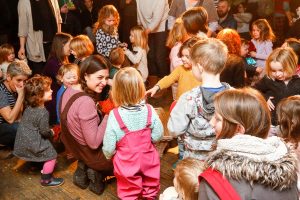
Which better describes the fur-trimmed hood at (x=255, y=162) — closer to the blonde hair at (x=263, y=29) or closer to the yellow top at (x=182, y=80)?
the yellow top at (x=182, y=80)

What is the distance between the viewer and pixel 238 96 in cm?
205

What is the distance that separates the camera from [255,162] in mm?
1892

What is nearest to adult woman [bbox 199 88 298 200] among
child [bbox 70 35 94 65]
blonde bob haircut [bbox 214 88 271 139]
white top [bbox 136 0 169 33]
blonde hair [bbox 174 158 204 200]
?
blonde bob haircut [bbox 214 88 271 139]

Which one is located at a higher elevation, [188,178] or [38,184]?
[188,178]

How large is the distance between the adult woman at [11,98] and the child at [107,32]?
1.75m

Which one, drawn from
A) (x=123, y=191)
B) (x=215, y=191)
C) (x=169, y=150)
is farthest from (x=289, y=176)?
(x=169, y=150)

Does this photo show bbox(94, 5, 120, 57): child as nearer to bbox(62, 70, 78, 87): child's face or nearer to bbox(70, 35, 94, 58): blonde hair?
bbox(70, 35, 94, 58): blonde hair

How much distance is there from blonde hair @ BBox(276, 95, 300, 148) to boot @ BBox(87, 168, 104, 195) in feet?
6.42

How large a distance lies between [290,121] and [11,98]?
345 centimetres

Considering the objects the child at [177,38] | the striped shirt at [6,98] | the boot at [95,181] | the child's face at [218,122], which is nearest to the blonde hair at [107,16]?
the child at [177,38]

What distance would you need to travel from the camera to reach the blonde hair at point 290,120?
10.2 ft

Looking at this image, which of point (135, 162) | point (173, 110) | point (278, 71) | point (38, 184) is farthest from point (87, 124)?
point (278, 71)

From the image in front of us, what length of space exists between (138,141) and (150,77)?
4.38 m

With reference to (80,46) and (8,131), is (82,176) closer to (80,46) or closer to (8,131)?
(8,131)
